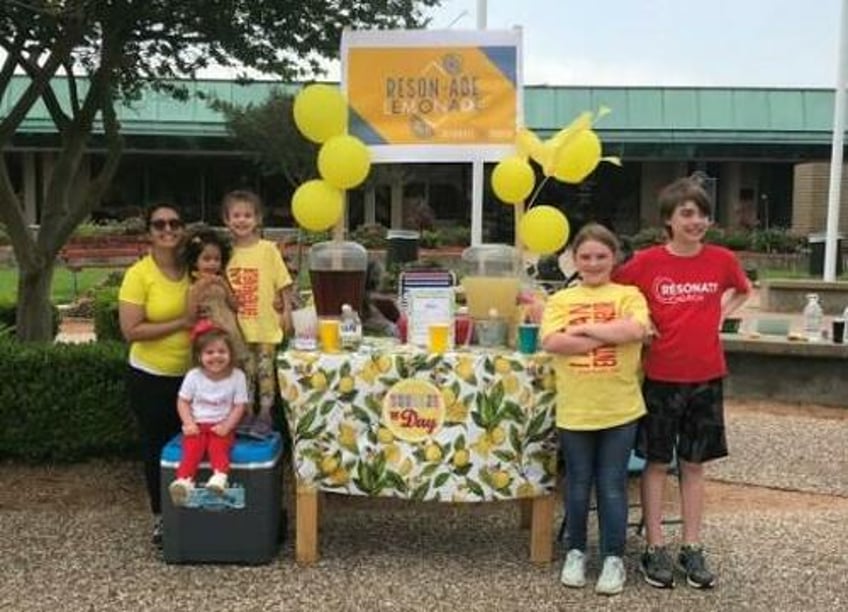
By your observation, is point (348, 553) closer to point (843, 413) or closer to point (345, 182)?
point (345, 182)

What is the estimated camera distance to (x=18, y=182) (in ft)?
110

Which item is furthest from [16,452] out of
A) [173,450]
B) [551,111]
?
[551,111]

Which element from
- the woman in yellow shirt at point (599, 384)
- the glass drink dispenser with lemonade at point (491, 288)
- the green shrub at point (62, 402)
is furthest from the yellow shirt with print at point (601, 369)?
the green shrub at point (62, 402)

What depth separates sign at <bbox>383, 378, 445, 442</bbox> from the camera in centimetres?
477

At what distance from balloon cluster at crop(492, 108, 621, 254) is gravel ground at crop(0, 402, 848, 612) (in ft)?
4.46

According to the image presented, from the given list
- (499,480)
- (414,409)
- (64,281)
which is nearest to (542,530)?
(499,480)

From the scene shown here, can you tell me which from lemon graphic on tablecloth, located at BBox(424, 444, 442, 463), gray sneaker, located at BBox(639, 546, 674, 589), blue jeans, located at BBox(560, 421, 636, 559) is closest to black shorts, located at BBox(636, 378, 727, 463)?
blue jeans, located at BBox(560, 421, 636, 559)

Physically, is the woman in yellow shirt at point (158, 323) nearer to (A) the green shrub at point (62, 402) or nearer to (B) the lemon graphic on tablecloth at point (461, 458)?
(B) the lemon graphic on tablecloth at point (461, 458)

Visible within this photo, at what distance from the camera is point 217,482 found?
463 centimetres

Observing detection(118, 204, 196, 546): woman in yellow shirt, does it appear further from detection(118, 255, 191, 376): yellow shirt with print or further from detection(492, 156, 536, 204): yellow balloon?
detection(492, 156, 536, 204): yellow balloon

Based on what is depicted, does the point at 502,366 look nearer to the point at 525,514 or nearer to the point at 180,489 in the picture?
the point at 525,514

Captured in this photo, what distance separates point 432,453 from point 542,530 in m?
0.61

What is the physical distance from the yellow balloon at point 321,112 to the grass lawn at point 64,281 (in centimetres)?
1332

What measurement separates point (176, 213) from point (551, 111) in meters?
28.6
